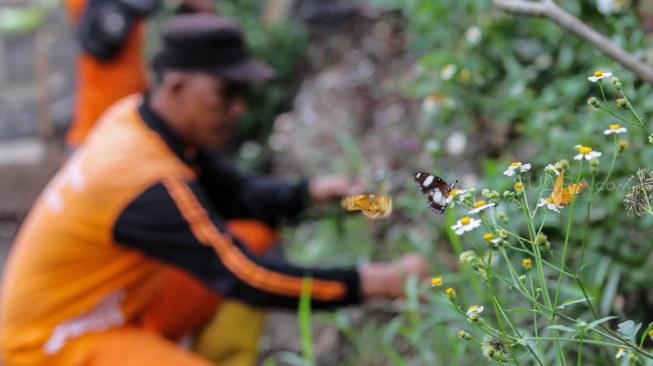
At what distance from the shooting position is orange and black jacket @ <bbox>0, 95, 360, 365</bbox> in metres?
2.65

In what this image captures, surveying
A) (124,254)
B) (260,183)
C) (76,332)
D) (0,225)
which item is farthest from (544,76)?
(0,225)

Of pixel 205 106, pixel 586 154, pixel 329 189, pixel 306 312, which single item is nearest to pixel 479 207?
pixel 586 154

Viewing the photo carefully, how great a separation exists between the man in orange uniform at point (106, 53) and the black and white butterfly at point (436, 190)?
3.26m

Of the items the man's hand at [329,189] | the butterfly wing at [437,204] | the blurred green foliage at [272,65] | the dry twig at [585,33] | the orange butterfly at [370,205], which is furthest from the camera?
the blurred green foliage at [272,65]

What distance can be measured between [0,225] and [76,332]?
3.41 metres

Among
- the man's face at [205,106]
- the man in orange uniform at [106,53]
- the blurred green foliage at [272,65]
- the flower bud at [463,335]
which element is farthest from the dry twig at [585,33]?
the blurred green foliage at [272,65]

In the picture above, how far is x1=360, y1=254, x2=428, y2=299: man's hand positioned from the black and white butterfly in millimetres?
1249

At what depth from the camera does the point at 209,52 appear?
2.99 metres

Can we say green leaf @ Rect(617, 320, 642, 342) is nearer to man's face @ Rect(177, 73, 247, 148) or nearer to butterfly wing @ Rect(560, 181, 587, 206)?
butterfly wing @ Rect(560, 181, 587, 206)

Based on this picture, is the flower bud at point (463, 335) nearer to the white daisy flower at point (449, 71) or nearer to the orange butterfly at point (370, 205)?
the orange butterfly at point (370, 205)

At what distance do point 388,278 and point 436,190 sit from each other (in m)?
1.29

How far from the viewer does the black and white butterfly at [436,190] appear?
133 centimetres

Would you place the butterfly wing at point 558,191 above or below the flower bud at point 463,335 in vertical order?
above

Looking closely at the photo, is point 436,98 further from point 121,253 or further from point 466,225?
point 466,225
